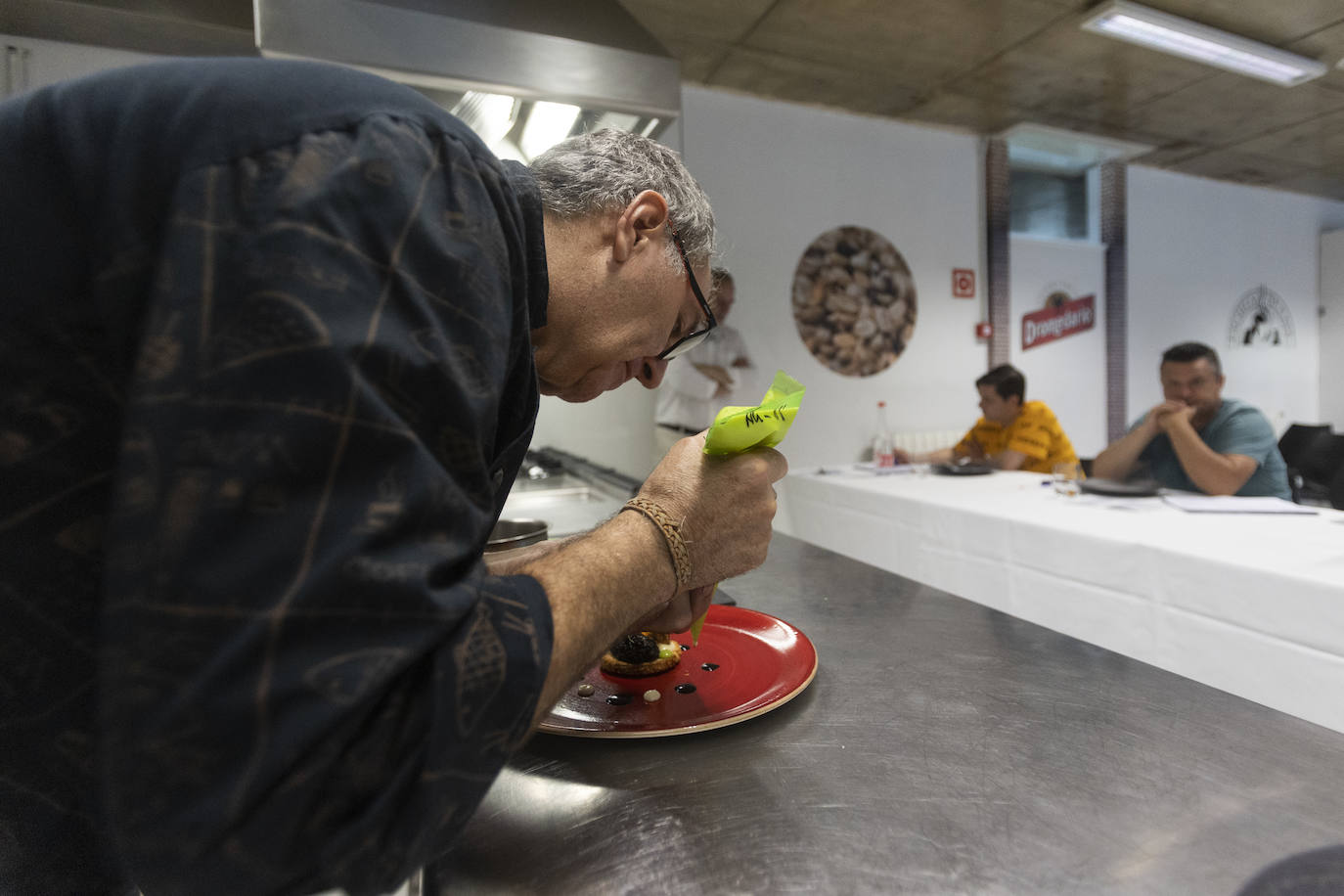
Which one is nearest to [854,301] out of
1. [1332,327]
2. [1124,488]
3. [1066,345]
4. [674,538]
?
[1066,345]

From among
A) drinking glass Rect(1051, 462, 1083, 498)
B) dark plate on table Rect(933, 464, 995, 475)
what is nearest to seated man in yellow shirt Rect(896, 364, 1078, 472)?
dark plate on table Rect(933, 464, 995, 475)

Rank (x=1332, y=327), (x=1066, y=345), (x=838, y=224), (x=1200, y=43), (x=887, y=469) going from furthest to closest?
(x=1332, y=327) < (x=1066, y=345) < (x=838, y=224) < (x=887, y=469) < (x=1200, y=43)

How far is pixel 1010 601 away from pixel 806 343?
2621mm

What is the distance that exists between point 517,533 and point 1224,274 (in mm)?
7664

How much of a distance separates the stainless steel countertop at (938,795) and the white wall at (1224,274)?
→ 6.18 metres

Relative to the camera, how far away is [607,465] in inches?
128

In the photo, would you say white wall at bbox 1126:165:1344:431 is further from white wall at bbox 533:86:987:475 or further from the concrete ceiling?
white wall at bbox 533:86:987:475

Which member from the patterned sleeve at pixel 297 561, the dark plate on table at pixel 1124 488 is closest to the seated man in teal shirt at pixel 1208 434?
the dark plate on table at pixel 1124 488

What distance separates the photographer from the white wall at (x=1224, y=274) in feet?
19.5

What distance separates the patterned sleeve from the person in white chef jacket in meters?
3.09

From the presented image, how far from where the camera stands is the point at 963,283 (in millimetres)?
5105

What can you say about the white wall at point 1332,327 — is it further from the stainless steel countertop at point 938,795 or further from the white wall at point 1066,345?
the stainless steel countertop at point 938,795

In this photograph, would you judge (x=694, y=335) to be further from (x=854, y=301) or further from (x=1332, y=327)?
(x=1332, y=327)

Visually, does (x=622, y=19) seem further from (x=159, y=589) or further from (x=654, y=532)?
(x=159, y=589)
